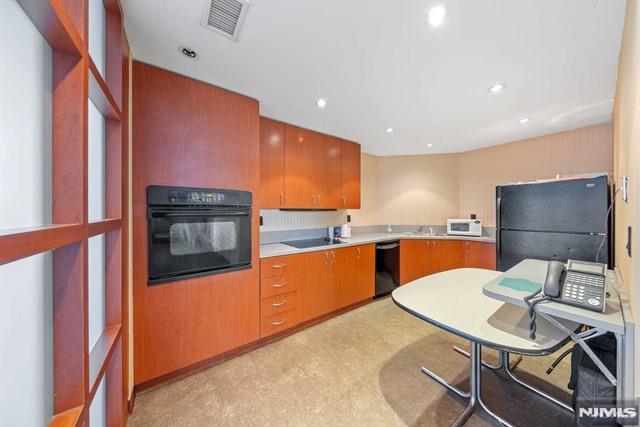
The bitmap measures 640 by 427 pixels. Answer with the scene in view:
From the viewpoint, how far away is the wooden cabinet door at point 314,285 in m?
2.52

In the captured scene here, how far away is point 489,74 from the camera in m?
1.74

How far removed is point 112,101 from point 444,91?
2.35 m

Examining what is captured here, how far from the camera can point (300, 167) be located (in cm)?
Answer: 281

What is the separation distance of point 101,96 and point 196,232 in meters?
1.08

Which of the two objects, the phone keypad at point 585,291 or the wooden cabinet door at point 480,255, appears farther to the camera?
the wooden cabinet door at point 480,255

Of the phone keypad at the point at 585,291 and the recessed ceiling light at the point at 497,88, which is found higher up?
the recessed ceiling light at the point at 497,88

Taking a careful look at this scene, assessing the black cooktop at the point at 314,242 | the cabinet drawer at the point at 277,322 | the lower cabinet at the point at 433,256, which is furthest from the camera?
the lower cabinet at the point at 433,256

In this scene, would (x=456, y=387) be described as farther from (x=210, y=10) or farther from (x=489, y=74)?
(x=210, y=10)

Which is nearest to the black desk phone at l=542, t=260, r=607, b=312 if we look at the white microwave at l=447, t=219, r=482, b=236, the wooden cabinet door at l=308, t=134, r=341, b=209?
the wooden cabinet door at l=308, t=134, r=341, b=209

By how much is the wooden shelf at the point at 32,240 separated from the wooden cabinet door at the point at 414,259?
3655 millimetres

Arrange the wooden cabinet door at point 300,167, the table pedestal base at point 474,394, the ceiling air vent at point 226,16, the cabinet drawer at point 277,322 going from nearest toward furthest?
the ceiling air vent at point 226,16, the table pedestal base at point 474,394, the cabinet drawer at point 277,322, the wooden cabinet door at point 300,167

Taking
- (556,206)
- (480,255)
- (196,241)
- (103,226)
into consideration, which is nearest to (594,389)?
(556,206)

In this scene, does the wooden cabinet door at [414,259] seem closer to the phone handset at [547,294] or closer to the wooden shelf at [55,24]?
the phone handset at [547,294]

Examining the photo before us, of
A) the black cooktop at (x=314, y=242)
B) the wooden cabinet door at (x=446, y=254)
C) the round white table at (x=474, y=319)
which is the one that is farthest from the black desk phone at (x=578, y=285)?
the wooden cabinet door at (x=446, y=254)
